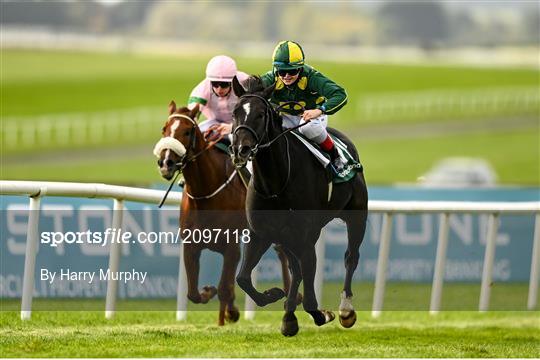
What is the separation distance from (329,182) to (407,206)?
216cm

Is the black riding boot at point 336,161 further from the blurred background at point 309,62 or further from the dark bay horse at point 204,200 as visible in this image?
the blurred background at point 309,62

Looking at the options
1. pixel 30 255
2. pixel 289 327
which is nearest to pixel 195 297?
pixel 30 255

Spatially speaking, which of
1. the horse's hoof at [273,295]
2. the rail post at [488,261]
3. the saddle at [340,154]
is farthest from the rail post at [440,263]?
the horse's hoof at [273,295]

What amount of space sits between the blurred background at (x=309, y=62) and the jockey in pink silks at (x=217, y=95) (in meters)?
6.14

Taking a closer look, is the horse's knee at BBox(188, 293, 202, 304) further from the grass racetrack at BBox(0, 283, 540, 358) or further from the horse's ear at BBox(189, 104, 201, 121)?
the horse's ear at BBox(189, 104, 201, 121)

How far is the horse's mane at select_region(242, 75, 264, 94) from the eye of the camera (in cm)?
724

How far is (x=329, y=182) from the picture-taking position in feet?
25.6

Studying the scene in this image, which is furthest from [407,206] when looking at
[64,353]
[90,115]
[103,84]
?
[103,84]

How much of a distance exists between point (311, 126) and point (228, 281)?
153cm

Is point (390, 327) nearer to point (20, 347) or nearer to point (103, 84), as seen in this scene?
point (20, 347)

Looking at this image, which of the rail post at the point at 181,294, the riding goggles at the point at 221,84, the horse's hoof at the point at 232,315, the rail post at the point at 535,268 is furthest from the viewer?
the rail post at the point at 535,268

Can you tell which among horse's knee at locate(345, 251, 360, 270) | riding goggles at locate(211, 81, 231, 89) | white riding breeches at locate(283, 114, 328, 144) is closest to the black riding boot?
white riding breeches at locate(283, 114, 328, 144)

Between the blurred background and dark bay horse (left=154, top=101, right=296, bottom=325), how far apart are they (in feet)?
21.3

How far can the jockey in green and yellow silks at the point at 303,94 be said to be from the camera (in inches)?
295
